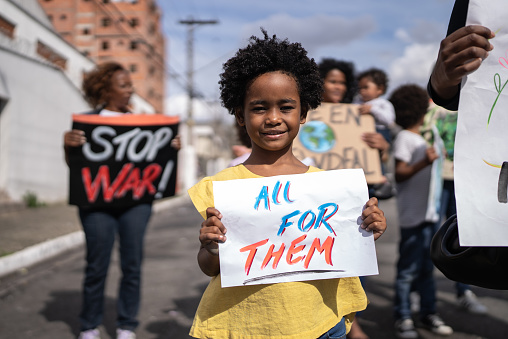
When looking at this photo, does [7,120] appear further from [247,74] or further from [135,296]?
[247,74]

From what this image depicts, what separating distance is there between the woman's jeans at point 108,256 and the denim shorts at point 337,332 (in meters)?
1.99

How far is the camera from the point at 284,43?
192 centimetres

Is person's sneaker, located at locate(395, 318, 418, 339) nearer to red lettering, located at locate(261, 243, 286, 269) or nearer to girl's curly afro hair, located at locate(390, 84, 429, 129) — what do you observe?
girl's curly afro hair, located at locate(390, 84, 429, 129)

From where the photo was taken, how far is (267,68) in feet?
6.00

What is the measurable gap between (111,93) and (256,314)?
251 cm

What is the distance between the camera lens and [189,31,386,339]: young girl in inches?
66.9

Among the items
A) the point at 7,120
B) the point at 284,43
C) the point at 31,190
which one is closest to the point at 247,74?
the point at 284,43

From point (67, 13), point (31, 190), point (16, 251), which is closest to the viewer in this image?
point (16, 251)

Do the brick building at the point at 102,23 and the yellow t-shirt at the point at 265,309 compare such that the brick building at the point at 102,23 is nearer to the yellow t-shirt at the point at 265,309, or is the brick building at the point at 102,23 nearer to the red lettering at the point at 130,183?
the red lettering at the point at 130,183

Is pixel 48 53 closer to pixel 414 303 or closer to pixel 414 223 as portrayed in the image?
pixel 414 303

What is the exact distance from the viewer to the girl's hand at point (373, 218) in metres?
1.67

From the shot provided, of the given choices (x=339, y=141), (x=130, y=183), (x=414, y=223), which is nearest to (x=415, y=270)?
(x=414, y=223)

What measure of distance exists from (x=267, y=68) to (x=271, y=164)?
14.1 inches

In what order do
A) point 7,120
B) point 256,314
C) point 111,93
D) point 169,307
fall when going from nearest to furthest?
1. point 256,314
2. point 111,93
3. point 169,307
4. point 7,120
